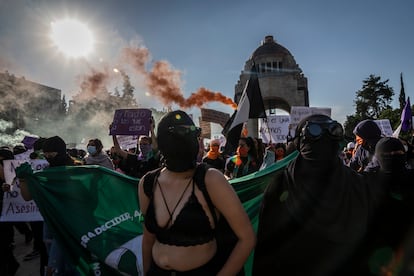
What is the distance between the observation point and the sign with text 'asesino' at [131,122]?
625 cm

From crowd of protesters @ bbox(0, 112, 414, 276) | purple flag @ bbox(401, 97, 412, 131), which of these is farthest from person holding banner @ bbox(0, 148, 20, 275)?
purple flag @ bbox(401, 97, 412, 131)

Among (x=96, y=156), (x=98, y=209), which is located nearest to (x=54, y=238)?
(x=98, y=209)

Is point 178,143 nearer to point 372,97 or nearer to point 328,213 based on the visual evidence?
point 328,213

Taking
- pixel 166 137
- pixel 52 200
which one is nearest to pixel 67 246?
pixel 52 200

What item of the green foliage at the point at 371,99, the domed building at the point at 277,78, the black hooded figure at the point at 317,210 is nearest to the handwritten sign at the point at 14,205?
the black hooded figure at the point at 317,210

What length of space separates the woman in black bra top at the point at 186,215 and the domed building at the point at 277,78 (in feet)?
71.9

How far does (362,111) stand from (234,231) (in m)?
56.3

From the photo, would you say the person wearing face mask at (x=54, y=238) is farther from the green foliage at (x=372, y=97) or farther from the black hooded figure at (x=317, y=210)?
the green foliage at (x=372, y=97)

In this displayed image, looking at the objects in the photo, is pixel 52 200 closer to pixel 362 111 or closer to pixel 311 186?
pixel 311 186

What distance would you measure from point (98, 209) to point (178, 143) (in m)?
2.05

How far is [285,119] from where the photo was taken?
1009 centimetres

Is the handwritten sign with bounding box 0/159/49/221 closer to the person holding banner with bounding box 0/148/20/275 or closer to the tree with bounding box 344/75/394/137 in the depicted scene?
the person holding banner with bounding box 0/148/20/275

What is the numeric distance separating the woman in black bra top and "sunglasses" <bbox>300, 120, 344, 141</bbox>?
0.72 m

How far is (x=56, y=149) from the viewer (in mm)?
→ 3688
